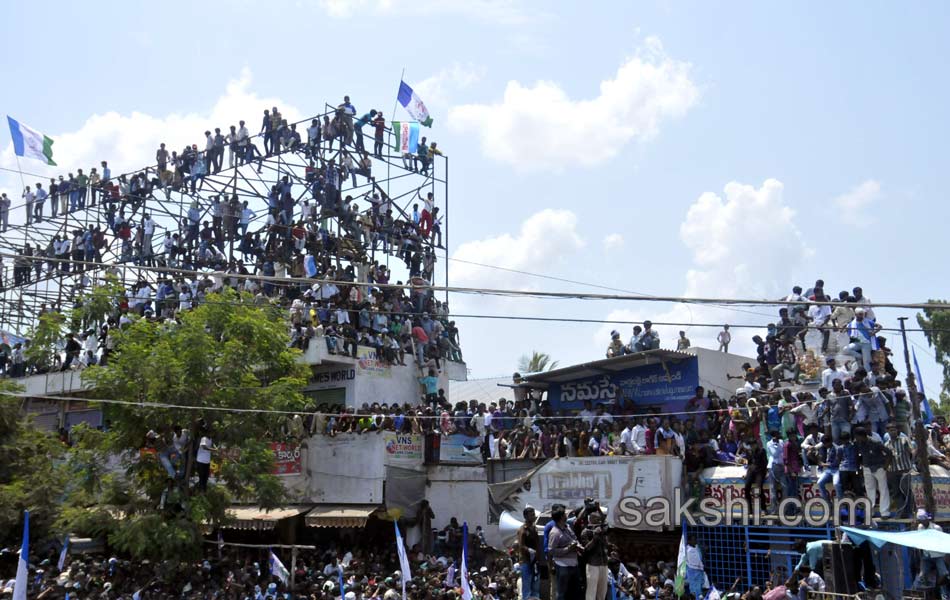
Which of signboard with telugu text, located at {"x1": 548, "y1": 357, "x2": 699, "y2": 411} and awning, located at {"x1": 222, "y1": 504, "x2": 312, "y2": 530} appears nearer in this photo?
signboard with telugu text, located at {"x1": 548, "y1": 357, "x2": 699, "y2": 411}

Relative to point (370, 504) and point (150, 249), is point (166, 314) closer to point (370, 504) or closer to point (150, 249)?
point (150, 249)

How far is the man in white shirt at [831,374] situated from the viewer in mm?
19797

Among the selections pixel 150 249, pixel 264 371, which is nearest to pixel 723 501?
pixel 264 371

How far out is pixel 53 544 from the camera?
26.2 metres

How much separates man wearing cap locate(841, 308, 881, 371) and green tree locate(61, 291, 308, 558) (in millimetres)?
12565

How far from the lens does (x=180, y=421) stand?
22.8m

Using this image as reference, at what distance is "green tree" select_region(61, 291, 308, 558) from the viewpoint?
22.6 m

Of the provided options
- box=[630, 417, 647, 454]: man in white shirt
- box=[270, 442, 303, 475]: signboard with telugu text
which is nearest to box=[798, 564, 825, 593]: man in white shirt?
box=[630, 417, 647, 454]: man in white shirt

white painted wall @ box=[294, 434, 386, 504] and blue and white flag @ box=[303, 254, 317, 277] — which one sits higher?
blue and white flag @ box=[303, 254, 317, 277]

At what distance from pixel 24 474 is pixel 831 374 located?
2004 cm

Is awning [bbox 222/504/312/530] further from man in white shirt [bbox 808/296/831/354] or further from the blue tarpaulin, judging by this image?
the blue tarpaulin

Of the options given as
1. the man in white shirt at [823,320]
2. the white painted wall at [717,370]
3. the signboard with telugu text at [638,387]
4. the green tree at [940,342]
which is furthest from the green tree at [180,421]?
the green tree at [940,342]

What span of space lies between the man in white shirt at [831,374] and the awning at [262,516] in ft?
43.4

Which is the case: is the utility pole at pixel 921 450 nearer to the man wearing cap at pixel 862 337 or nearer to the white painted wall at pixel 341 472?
the man wearing cap at pixel 862 337
